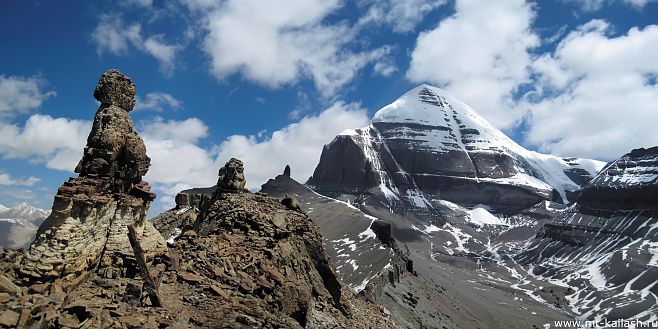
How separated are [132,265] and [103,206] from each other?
244 centimetres

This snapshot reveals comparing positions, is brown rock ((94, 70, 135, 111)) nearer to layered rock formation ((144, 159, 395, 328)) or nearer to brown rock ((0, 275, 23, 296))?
layered rock formation ((144, 159, 395, 328))

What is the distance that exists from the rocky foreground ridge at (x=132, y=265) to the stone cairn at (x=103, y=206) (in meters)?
0.04

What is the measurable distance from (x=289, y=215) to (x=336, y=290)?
17.2ft

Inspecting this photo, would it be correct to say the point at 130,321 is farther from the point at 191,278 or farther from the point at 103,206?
the point at 103,206

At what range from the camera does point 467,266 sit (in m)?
196

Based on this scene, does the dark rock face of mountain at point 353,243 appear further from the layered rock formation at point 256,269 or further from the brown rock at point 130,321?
the brown rock at point 130,321

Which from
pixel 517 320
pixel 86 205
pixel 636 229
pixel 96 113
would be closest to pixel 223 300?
pixel 86 205

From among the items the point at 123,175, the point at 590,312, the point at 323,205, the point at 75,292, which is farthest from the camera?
the point at 323,205

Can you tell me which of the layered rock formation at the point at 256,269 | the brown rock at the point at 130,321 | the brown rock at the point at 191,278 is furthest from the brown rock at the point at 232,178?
the brown rock at the point at 130,321

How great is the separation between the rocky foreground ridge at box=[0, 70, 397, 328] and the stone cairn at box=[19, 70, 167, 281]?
0.04 metres

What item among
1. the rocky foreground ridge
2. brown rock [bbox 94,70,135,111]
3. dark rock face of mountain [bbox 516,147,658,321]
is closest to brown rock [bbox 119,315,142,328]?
the rocky foreground ridge

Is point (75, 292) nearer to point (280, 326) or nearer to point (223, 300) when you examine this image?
point (223, 300)

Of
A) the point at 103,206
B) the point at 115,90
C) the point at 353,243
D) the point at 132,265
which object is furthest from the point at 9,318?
the point at 353,243

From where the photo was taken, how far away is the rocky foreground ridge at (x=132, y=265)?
11500 millimetres
